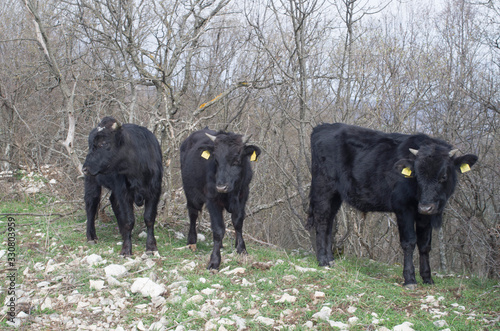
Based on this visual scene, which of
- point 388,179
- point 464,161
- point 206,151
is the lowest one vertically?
point 388,179

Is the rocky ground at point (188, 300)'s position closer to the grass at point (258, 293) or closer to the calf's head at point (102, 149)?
the grass at point (258, 293)

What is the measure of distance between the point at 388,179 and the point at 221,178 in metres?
2.42

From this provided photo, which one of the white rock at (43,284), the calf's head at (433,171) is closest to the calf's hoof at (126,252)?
the white rock at (43,284)

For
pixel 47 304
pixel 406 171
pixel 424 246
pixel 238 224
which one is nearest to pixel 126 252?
pixel 238 224

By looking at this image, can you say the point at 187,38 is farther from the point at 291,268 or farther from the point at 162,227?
the point at 291,268

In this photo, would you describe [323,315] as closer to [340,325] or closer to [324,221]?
[340,325]

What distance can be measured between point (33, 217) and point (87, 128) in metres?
4.28

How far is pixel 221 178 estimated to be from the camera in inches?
239

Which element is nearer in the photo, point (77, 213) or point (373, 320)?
point (373, 320)

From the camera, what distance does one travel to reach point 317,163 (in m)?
7.19

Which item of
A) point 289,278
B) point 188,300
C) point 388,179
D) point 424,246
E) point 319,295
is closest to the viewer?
point 188,300

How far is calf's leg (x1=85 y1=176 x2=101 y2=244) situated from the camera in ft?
24.4

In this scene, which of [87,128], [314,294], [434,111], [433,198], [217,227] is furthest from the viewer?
[87,128]

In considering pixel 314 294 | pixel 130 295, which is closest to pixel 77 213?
pixel 130 295
